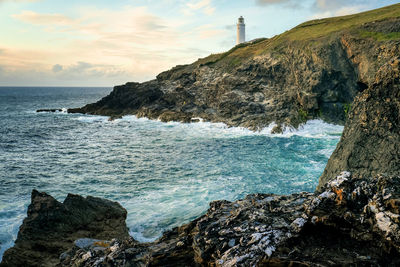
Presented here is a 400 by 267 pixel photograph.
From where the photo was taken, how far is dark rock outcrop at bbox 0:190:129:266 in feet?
35.4

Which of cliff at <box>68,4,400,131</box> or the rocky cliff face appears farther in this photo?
cliff at <box>68,4,400,131</box>

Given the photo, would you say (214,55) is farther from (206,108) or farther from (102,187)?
Result: (102,187)

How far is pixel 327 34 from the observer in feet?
161

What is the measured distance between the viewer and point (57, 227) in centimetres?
1280

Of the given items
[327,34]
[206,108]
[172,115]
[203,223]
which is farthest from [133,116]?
[203,223]

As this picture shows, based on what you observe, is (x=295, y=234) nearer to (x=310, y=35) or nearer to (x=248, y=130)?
(x=248, y=130)

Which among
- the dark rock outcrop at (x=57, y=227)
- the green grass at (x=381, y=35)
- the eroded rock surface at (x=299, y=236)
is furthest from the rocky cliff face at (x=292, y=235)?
the green grass at (x=381, y=35)

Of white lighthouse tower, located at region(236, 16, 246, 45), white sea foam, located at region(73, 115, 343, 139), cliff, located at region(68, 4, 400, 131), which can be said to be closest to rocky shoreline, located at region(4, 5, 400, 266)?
cliff, located at region(68, 4, 400, 131)

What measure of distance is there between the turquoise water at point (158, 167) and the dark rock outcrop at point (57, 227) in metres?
1.55

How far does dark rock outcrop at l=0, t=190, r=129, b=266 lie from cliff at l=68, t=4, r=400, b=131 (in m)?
32.1

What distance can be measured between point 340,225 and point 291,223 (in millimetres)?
900

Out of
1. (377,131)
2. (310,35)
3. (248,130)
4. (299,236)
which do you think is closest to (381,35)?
(310,35)

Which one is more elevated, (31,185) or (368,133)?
(368,133)

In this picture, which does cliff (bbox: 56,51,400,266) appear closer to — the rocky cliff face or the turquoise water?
the rocky cliff face
